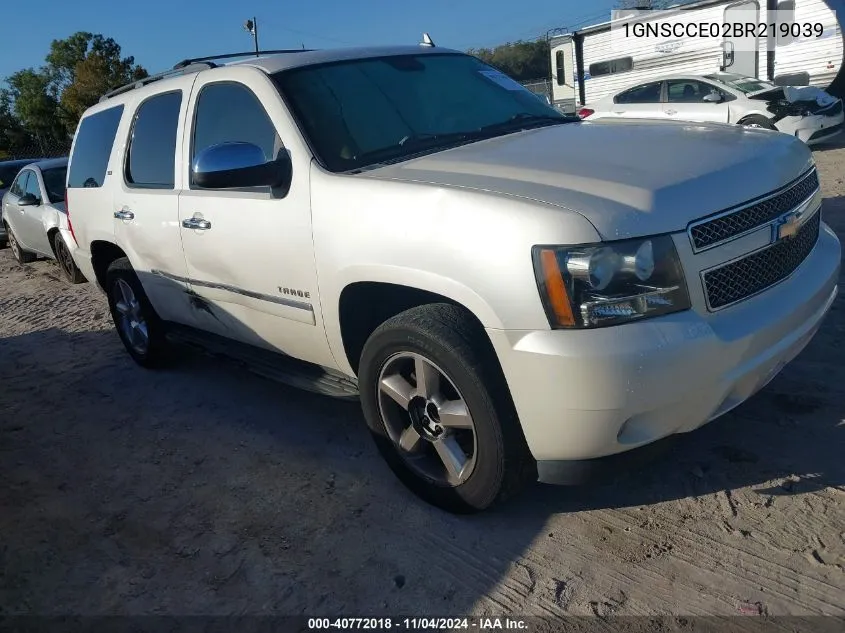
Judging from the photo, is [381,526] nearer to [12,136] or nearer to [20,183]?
[20,183]

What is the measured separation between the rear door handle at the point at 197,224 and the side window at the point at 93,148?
1.39m

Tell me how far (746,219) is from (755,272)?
197 millimetres

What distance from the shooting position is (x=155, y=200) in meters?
4.23

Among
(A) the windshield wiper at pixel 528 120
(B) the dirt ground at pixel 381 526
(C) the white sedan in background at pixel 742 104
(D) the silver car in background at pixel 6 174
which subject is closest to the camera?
(B) the dirt ground at pixel 381 526

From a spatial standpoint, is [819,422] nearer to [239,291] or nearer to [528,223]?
[528,223]

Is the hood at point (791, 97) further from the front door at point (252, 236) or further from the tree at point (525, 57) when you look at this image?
the tree at point (525, 57)

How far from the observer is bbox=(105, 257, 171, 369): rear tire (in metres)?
4.93

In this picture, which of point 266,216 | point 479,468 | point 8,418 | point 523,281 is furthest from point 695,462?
point 8,418

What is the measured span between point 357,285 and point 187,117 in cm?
170

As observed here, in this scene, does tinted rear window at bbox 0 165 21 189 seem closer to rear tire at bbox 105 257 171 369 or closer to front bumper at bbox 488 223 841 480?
rear tire at bbox 105 257 171 369

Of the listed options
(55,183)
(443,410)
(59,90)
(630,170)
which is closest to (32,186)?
(55,183)

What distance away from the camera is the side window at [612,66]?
1769 cm

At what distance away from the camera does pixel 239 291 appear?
12.3 feet

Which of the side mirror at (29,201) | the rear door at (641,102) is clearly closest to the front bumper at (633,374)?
the side mirror at (29,201)
